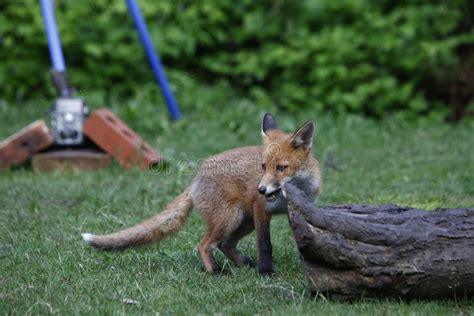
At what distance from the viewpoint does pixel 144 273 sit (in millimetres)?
5195

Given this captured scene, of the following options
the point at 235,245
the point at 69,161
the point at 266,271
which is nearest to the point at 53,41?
the point at 69,161

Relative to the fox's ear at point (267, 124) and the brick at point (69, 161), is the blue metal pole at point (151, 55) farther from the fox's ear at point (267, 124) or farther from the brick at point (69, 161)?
the fox's ear at point (267, 124)

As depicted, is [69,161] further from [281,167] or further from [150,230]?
[281,167]

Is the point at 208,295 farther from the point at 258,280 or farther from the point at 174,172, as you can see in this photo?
the point at 174,172

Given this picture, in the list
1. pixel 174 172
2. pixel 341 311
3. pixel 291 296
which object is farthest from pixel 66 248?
pixel 174 172

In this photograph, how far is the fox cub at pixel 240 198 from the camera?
5312 millimetres

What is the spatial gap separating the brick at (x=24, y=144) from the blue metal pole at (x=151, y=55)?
269 cm

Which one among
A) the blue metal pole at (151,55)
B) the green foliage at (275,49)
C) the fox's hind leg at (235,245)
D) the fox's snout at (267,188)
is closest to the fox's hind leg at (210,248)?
the fox's hind leg at (235,245)

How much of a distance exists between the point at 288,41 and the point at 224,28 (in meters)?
1.22

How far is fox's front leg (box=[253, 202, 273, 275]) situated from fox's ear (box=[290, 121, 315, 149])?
1.65ft

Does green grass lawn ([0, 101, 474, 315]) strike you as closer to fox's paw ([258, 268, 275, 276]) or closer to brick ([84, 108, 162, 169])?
fox's paw ([258, 268, 275, 276])

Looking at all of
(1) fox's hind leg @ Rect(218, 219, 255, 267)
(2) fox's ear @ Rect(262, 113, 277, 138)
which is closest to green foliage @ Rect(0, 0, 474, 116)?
(2) fox's ear @ Rect(262, 113, 277, 138)

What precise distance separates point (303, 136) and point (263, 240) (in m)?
0.78

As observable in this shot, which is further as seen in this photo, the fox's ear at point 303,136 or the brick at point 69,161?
the brick at point 69,161
